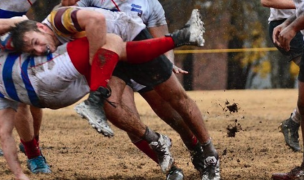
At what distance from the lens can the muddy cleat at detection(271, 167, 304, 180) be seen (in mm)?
6652

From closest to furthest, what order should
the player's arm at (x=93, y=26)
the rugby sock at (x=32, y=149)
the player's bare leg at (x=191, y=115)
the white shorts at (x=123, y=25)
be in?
the player's arm at (x=93, y=26)
the white shorts at (x=123, y=25)
the player's bare leg at (x=191, y=115)
the rugby sock at (x=32, y=149)

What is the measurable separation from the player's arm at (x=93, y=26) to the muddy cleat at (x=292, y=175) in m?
1.92

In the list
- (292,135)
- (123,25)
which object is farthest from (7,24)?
(292,135)

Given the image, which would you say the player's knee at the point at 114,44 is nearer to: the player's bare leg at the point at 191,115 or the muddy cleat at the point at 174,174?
the player's bare leg at the point at 191,115

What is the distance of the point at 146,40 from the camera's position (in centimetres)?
606

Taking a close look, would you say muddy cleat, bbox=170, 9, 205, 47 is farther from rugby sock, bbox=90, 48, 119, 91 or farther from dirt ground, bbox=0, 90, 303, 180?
dirt ground, bbox=0, 90, 303, 180

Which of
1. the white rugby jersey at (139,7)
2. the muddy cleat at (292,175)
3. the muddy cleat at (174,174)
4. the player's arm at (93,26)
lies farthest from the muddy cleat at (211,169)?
the player's arm at (93,26)

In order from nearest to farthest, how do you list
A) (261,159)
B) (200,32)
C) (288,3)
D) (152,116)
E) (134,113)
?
1. (200,32)
2. (134,113)
3. (288,3)
4. (261,159)
5. (152,116)

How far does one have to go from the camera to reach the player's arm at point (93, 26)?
18.6ft

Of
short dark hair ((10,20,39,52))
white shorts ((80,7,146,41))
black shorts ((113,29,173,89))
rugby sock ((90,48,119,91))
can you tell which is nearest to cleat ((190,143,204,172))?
black shorts ((113,29,173,89))

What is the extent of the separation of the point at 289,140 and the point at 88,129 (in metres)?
3.39

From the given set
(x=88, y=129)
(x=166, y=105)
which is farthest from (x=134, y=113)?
(x=88, y=129)

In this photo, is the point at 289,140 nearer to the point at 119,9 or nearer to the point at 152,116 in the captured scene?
the point at 119,9

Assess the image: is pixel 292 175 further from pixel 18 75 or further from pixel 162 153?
pixel 18 75
